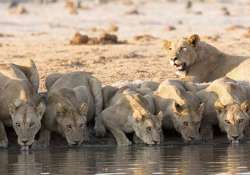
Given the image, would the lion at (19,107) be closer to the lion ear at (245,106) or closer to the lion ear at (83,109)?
the lion ear at (83,109)

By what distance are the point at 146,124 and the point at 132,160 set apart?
1.27m

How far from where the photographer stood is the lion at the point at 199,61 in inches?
762

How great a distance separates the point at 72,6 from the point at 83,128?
30.4 m

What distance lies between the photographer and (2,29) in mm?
34188

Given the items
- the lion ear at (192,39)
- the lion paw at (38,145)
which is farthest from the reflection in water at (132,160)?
the lion ear at (192,39)

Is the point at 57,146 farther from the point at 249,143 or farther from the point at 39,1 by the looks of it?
the point at 39,1

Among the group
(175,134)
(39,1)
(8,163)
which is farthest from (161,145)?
(39,1)

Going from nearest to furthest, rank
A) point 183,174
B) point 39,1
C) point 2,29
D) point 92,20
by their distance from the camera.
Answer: point 183,174
point 2,29
point 92,20
point 39,1

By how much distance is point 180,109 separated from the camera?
15297 mm

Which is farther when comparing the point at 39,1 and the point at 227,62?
the point at 39,1

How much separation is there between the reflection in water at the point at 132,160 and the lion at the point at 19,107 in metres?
0.26

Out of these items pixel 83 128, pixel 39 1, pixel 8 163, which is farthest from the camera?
pixel 39 1

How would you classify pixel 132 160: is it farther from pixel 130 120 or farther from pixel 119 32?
pixel 119 32

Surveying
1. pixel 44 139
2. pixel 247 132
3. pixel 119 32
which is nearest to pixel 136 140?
pixel 44 139
